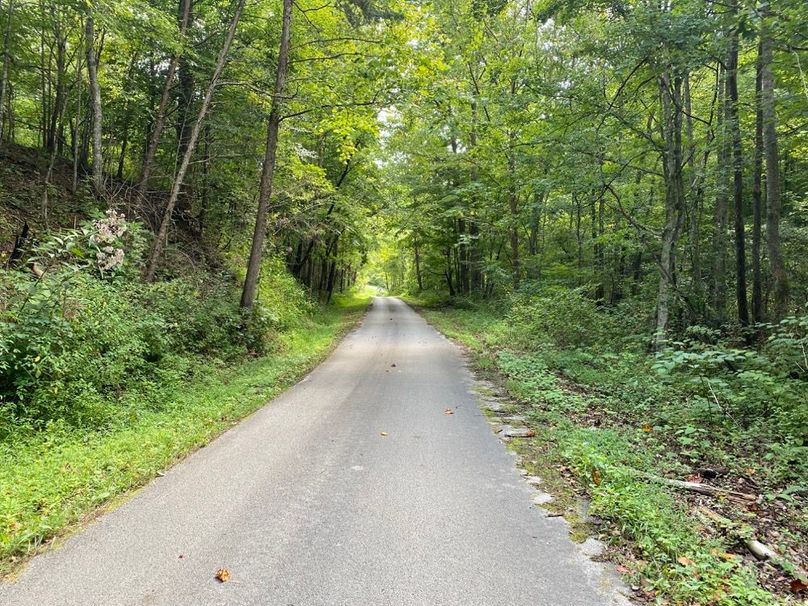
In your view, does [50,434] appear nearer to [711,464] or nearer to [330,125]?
[711,464]

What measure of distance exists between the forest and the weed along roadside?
0.09 ft

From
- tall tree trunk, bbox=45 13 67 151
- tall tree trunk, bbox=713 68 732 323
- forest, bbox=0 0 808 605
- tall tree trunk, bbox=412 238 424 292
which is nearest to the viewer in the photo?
forest, bbox=0 0 808 605

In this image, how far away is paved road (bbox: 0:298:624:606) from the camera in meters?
2.75

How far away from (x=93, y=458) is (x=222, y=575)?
2.41 metres

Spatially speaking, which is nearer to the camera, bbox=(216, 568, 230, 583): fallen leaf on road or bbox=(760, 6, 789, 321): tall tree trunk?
bbox=(216, 568, 230, 583): fallen leaf on road

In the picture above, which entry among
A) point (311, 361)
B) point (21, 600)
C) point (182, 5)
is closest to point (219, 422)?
point (21, 600)

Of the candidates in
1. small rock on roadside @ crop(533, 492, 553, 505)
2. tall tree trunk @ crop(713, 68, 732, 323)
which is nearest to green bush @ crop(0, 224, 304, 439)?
small rock on roadside @ crop(533, 492, 553, 505)

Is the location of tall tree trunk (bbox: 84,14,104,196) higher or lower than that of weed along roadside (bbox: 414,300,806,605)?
higher

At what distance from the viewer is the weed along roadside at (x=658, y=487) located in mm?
2840

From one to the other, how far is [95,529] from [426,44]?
947 centimetres

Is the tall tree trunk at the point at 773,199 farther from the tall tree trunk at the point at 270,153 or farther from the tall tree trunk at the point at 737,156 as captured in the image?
the tall tree trunk at the point at 270,153

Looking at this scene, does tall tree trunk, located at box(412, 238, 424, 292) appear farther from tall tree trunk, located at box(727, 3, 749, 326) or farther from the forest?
tall tree trunk, located at box(727, 3, 749, 326)

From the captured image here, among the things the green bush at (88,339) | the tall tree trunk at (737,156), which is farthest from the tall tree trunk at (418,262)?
the green bush at (88,339)

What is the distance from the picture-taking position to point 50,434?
4.65 m
